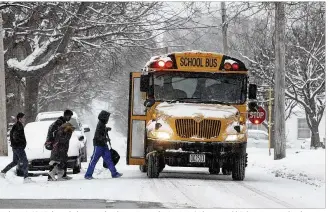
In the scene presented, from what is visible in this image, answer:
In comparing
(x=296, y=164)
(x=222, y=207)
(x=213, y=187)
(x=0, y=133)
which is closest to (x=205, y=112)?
(x=213, y=187)

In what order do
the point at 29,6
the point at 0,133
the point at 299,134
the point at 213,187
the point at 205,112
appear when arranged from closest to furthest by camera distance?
the point at 213,187 < the point at 205,112 < the point at 0,133 < the point at 29,6 < the point at 299,134

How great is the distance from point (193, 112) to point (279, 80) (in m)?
13.0

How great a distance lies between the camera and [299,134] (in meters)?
65.6

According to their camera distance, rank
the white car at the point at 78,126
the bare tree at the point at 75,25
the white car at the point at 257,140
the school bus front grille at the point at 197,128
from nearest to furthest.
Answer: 1. the school bus front grille at the point at 197,128
2. the white car at the point at 78,126
3. the bare tree at the point at 75,25
4. the white car at the point at 257,140

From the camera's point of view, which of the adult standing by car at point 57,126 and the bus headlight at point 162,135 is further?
the adult standing by car at point 57,126

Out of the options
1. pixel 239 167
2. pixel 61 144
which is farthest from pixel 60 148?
pixel 239 167

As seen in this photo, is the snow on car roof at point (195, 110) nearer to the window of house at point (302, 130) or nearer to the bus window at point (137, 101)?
the bus window at point (137, 101)

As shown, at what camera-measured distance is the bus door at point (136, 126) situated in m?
18.2

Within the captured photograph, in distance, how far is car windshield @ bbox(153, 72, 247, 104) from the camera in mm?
17359

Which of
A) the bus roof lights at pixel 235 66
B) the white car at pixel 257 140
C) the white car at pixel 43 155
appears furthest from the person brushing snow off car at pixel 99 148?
the white car at pixel 257 140

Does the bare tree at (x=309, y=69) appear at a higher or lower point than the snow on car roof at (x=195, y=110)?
higher

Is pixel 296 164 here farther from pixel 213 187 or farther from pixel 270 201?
pixel 270 201

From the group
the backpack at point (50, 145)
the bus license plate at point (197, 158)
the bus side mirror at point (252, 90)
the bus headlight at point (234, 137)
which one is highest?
the bus side mirror at point (252, 90)

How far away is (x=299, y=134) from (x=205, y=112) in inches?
1974
